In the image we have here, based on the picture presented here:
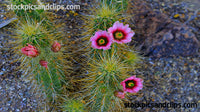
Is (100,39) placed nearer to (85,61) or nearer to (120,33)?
(120,33)

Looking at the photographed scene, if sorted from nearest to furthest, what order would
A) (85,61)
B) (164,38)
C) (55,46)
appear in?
(55,46), (85,61), (164,38)

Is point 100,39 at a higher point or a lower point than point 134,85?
higher

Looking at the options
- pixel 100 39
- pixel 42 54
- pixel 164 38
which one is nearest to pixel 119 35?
pixel 100 39

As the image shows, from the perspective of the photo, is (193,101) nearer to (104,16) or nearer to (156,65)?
(156,65)

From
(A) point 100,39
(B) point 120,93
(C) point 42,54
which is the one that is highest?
(A) point 100,39

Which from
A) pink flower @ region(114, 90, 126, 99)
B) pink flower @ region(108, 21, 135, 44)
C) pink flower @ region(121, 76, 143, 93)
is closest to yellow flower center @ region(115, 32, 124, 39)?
pink flower @ region(108, 21, 135, 44)

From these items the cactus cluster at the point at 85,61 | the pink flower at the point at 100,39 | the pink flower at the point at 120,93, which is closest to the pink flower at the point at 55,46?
the cactus cluster at the point at 85,61

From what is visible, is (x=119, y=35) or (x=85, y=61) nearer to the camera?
(x=119, y=35)

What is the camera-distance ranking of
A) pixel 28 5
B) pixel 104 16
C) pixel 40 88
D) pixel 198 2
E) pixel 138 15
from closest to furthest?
pixel 104 16, pixel 28 5, pixel 40 88, pixel 138 15, pixel 198 2

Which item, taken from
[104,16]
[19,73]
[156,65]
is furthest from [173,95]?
[19,73]
